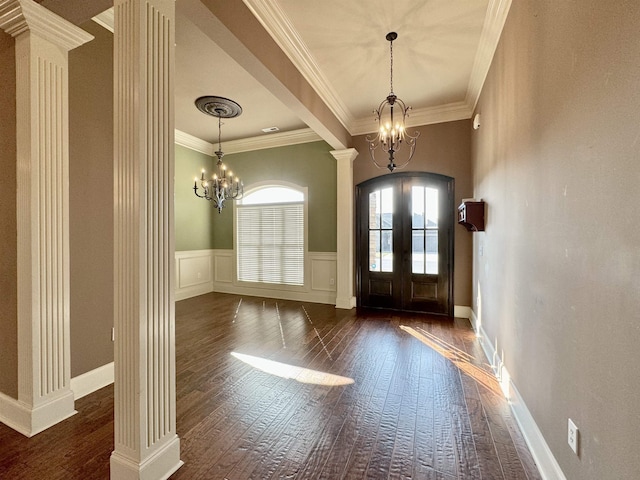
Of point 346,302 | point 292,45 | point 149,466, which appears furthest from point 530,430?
point 292,45

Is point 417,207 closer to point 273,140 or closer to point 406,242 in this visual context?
point 406,242

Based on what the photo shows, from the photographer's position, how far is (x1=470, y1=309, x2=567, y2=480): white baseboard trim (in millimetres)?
1511

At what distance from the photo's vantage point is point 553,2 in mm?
1549

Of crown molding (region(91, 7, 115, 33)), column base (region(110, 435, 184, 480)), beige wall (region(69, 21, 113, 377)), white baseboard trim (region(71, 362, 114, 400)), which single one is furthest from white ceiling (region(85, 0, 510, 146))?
white baseboard trim (region(71, 362, 114, 400))

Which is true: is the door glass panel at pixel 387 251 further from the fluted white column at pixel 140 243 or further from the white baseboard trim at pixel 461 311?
the fluted white column at pixel 140 243

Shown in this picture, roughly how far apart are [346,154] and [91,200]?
3.74m

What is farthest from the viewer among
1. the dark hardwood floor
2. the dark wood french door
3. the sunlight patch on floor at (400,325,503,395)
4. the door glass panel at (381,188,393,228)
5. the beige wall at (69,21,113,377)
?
the door glass panel at (381,188,393,228)

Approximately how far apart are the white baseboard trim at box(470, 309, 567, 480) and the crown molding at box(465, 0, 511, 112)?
120 inches

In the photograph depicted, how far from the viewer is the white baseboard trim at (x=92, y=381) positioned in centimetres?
233

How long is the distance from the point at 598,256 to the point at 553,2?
1.42 m

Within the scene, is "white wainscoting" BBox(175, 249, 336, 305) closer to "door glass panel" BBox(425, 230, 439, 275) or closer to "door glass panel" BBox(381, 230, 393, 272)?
"door glass panel" BBox(381, 230, 393, 272)

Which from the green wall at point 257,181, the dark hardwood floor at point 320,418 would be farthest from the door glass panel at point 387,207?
the dark hardwood floor at point 320,418

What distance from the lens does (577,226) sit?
132cm

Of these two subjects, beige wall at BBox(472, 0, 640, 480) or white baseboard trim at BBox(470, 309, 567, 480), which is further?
white baseboard trim at BBox(470, 309, 567, 480)
